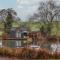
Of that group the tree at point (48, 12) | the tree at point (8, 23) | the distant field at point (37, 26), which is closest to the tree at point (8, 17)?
the tree at point (8, 23)

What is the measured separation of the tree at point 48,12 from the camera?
473 cm

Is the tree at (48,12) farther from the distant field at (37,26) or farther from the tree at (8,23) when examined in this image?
Result: the tree at (8,23)

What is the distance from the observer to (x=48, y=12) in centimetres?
474

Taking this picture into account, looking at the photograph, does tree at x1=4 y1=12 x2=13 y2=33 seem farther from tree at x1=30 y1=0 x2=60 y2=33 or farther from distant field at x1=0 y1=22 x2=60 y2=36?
tree at x1=30 y1=0 x2=60 y2=33

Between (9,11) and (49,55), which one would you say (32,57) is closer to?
(49,55)

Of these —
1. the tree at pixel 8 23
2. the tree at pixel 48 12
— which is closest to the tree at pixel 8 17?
the tree at pixel 8 23

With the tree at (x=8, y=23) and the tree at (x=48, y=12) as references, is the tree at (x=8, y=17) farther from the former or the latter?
the tree at (x=48, y=12)

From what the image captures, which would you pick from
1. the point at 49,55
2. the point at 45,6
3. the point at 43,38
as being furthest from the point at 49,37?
the point at 45,6

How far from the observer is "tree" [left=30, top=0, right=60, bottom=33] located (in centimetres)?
473

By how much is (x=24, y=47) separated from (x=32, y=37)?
0.33m

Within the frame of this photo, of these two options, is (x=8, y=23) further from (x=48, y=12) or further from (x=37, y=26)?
(x=48, y=12)

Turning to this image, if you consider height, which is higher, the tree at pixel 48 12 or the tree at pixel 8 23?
the tree at pixel 48 12

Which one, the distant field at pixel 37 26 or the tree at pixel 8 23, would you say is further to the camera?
the tree at pixel 8 23

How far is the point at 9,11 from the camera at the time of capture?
4953mm
